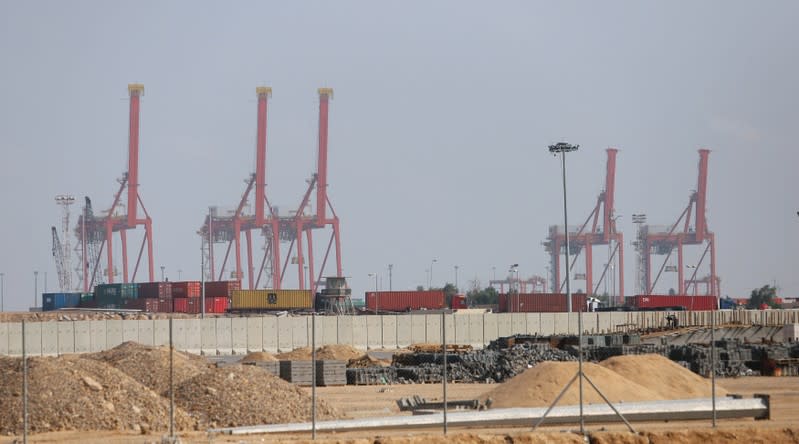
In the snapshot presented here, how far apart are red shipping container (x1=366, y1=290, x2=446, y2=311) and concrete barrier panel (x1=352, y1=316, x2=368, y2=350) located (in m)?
34.5

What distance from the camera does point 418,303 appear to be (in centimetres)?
10712

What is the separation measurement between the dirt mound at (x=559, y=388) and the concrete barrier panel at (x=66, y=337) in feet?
102

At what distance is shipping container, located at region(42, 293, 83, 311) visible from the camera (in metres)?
129

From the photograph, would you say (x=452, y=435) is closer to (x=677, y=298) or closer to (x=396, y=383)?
(x=396, y=383)

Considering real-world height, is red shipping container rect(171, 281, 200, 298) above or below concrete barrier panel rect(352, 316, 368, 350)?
above

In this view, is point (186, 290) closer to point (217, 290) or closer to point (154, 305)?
point (217, 290)

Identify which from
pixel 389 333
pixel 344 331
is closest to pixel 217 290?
pixel 389 333

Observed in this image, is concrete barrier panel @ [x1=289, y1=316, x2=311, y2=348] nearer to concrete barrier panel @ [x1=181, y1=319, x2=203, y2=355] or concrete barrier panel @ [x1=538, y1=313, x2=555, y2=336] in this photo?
concrete barrier panel @ [x1=181, y1=319, x2=203, y2=355]

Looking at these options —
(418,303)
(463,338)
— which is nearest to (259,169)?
(418,303)

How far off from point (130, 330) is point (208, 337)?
4327 millimetres

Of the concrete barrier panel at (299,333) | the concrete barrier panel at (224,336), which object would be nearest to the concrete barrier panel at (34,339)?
the concrete barrier panel at (224,336)

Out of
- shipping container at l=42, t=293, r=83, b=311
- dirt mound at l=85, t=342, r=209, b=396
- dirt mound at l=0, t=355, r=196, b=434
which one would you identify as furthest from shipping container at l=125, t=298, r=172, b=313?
dirt mound at l=0, t=355, r=196, b=434

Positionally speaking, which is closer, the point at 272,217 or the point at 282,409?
the point at 282,409

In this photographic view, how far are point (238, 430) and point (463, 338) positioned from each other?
46463 millimetres
